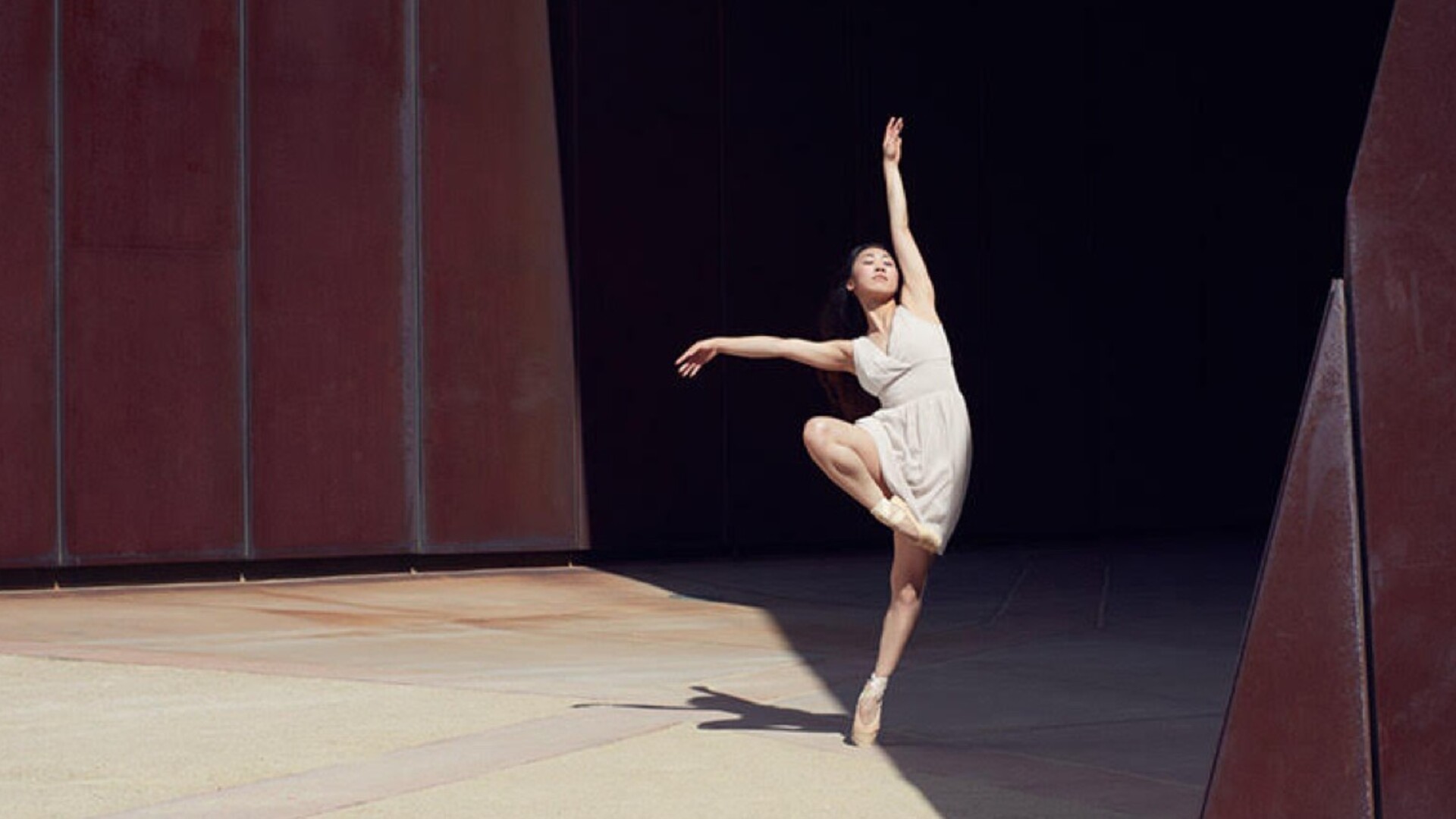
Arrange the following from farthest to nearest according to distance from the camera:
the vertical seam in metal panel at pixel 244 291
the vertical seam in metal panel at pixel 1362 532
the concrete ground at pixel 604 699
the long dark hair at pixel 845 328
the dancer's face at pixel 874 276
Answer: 1. the vertical seam in metal panel at pixel 244 291
2. the long dark hair at pixel 845 328
3. the dancer's face at pixel 874 276
4. the concrete ground at pixel 604 699
5. the vertical seam in metal panel at pixel 1362 532

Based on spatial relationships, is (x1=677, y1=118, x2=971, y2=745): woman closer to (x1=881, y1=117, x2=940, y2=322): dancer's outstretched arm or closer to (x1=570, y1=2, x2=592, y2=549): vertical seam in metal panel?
(x1=881, y1=117, x2=940, y2=322): dancer's outstretched arm

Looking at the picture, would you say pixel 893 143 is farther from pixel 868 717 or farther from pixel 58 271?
pixel 58 271

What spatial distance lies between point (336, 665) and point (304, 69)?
275 inches

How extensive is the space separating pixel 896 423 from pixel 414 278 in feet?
31.0

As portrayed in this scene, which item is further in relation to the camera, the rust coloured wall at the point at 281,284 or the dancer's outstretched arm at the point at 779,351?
the rust coloured wall at the point at 281,284

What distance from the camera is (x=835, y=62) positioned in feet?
62.0

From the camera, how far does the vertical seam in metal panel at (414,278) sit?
16.8 m

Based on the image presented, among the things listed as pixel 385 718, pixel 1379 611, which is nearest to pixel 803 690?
pixel 385 718

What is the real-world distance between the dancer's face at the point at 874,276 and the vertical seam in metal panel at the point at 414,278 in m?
9.10

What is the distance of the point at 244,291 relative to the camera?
16.1 meters

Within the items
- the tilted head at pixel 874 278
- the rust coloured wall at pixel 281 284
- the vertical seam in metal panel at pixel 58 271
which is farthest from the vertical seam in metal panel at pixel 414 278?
the tilted head at pixel 874 278

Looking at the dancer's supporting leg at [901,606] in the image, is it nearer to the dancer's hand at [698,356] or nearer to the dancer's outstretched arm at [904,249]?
the dancer's outstretched arm at [904,249]

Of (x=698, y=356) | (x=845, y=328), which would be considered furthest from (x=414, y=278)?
(x=698, y=356)

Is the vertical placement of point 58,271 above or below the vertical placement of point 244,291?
above
